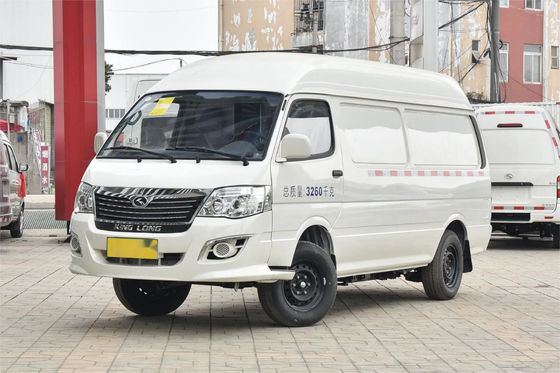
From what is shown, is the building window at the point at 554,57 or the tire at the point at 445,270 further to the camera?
the building window at the point at 554,57

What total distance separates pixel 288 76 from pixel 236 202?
1.47m

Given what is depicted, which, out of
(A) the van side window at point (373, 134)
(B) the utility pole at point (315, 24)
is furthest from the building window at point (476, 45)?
(A) the van side window at point (373, 134)

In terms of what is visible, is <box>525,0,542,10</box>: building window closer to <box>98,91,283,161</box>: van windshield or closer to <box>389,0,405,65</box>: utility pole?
<box>389,0,405,65</box>: utility pole

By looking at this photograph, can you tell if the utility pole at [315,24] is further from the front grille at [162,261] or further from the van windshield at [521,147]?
the front grille at [162,261]

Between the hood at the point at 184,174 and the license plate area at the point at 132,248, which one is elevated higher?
the hood at the point at 184,174

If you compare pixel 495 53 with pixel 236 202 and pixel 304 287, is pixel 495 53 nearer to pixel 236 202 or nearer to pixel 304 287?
pixel 304 287

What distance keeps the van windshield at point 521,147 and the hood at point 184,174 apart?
34.9 feet

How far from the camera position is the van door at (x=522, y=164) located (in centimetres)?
1883

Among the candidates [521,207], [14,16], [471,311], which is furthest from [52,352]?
[14,16]

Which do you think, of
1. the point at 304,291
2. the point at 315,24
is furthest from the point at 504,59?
the point at 304,291

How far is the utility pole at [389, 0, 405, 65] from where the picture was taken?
28562mm

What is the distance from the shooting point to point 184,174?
8961mm

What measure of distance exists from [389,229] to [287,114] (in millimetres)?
1847

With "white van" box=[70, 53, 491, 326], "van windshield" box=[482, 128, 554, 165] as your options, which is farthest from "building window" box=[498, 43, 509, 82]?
"white van" box=[70, 53, 491, 326]
